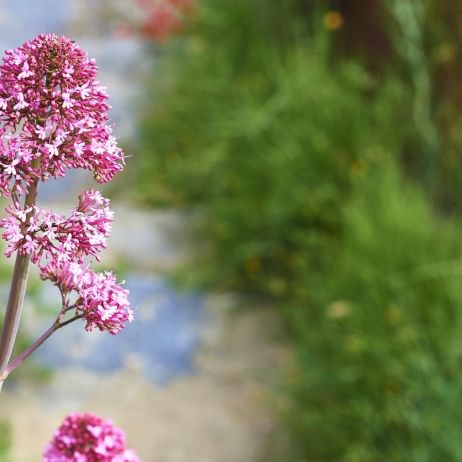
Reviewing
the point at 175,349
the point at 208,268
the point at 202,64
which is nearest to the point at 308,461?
the point at 175,349

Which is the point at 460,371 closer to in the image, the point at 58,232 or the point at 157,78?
the point at 58,232

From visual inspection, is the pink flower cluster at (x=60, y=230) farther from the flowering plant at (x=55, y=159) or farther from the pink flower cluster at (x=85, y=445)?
the pink flower cluster at (x=85, y=445)

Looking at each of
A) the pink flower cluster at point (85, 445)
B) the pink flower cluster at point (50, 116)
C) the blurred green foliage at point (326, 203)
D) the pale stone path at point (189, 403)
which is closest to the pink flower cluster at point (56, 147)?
the pink flower cluster at point (50, 116)

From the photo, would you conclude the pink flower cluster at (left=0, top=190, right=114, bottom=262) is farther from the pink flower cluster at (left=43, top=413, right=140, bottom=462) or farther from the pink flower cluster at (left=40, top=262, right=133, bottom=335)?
the pink flower cluster at (left=43, top=413, right=140, bottom=462)

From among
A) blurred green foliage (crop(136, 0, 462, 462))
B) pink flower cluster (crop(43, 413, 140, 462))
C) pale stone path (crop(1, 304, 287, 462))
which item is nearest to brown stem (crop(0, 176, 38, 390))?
pink flower cluster (crop(43, 413, 140, 462))

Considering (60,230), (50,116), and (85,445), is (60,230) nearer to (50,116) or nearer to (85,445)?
(50,116)

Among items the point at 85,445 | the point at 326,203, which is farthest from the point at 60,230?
the point at 326,203
